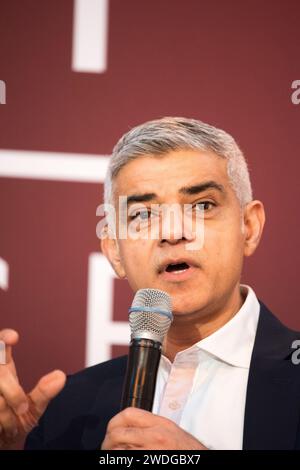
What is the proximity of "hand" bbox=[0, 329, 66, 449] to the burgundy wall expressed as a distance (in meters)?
0.59

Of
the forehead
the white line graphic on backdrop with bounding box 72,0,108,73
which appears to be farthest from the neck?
the white line graphic on backdrop with bounding box 72,0,108,73

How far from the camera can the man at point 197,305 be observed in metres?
1.72

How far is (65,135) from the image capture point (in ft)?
6.93

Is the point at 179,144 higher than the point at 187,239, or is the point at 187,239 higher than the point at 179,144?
the point at 179,144

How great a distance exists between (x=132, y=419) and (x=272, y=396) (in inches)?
24.8

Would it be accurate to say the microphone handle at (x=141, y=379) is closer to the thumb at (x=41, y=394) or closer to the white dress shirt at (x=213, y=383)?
the thumb at (x=41, y=394)

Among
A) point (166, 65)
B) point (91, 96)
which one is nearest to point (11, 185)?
point (91, 96)

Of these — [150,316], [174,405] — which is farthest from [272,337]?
[150,316]

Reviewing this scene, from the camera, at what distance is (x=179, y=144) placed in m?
1.89

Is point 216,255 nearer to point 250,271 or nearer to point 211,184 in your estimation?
point 211,184

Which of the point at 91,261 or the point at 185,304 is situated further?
the point at 91,261

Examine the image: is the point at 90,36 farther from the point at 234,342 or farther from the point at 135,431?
the point at 135,431

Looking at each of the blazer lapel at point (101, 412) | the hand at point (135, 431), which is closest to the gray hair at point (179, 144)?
the blazer lapel at point (101, 412)

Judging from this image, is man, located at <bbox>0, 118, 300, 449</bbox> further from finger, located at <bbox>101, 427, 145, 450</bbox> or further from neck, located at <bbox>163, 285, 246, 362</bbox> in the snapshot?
finger, located at <bbox>101, 427, 145, 450</bbox>
